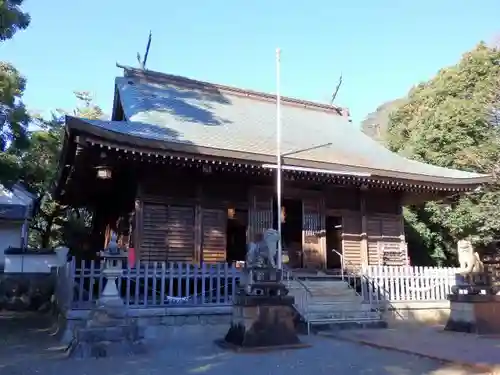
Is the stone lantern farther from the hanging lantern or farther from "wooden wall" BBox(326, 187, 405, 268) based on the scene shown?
"wooden wall" BBox(326, 187, 405, 268)

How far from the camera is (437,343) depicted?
25.5ft

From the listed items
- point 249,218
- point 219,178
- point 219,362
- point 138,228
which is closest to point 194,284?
point 138,228

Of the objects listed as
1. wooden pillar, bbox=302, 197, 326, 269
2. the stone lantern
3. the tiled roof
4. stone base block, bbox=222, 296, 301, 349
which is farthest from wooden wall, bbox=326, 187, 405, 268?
the stone lantern

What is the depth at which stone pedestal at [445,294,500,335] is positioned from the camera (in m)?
9.02

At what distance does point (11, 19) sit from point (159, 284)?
234 inches

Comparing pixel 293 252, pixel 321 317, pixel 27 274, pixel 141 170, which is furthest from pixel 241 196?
pixel 27 274

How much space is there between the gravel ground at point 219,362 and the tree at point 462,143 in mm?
11750

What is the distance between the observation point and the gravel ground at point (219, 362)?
5816mm

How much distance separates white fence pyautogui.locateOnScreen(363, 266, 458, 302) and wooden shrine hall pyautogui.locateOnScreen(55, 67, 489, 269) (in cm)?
186

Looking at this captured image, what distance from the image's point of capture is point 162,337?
28.2ft

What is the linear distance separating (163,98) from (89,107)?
20114 millimetres

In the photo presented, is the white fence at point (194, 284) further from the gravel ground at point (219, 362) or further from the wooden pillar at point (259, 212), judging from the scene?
the wooden pillar at point (259, 212)

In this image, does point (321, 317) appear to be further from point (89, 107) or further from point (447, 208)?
point (89, 107)

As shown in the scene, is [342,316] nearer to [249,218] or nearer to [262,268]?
[262,268]
